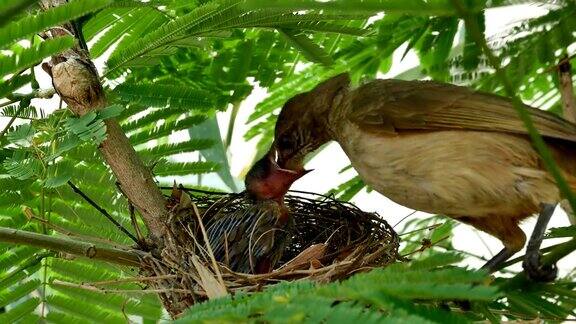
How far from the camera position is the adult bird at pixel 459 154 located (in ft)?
11.1

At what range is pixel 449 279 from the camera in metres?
1.81

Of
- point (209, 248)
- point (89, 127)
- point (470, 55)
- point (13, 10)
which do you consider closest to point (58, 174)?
point (89, 127)

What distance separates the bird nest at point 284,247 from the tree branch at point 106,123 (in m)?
0.12

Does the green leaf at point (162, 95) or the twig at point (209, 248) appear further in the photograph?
the green leaf at point (162, 95)

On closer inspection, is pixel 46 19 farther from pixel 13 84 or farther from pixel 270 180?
pixel 270 180

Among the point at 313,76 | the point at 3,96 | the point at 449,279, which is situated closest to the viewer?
the point at 449,279

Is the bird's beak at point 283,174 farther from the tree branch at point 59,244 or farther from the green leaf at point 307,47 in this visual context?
the tree branch at point 59,244

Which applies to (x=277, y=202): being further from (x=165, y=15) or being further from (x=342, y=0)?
(x=342, y=0)

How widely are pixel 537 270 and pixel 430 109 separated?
3.25 ft

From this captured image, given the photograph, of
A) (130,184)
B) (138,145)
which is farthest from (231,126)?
(130,184)

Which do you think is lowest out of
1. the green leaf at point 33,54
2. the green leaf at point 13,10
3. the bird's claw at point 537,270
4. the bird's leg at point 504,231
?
the bird's claw at point 537,270

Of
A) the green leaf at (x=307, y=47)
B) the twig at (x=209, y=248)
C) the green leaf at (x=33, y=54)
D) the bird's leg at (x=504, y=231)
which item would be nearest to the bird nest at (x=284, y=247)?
the twig at (x=209, y=248)

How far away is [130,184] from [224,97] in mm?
836

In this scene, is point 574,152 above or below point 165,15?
below
